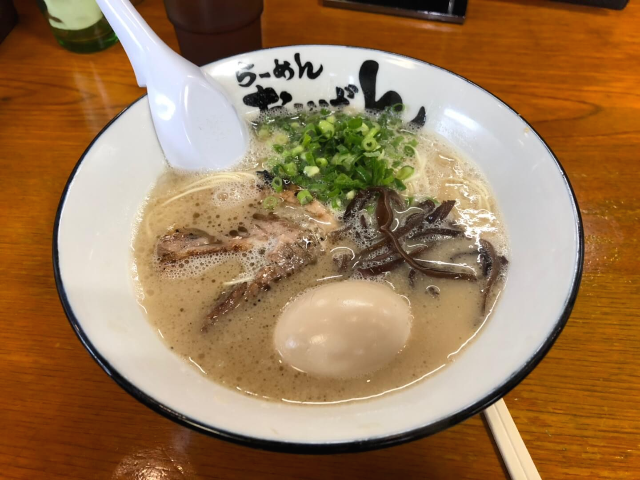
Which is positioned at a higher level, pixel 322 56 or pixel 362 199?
pixel 322 56

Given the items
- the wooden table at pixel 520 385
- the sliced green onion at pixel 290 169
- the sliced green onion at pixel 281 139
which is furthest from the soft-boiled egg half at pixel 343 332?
the sliced green onion at pixel 281 139

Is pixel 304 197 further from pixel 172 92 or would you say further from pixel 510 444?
pixel 510 444

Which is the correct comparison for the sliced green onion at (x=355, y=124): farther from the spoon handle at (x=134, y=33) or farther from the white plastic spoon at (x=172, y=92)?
the spoon handle at (x=134, y=33)

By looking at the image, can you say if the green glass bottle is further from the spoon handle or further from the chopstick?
the chopstick

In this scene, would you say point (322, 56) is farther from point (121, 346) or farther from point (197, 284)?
point (121, 346)

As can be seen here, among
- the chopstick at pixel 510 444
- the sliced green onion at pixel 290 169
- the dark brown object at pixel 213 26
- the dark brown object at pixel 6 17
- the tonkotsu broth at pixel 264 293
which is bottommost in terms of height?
the chopstick at pixel 510 444

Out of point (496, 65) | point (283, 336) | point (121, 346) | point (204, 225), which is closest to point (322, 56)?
point (204, 225)

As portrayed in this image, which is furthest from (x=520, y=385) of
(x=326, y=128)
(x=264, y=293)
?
(x=326, y=128)
